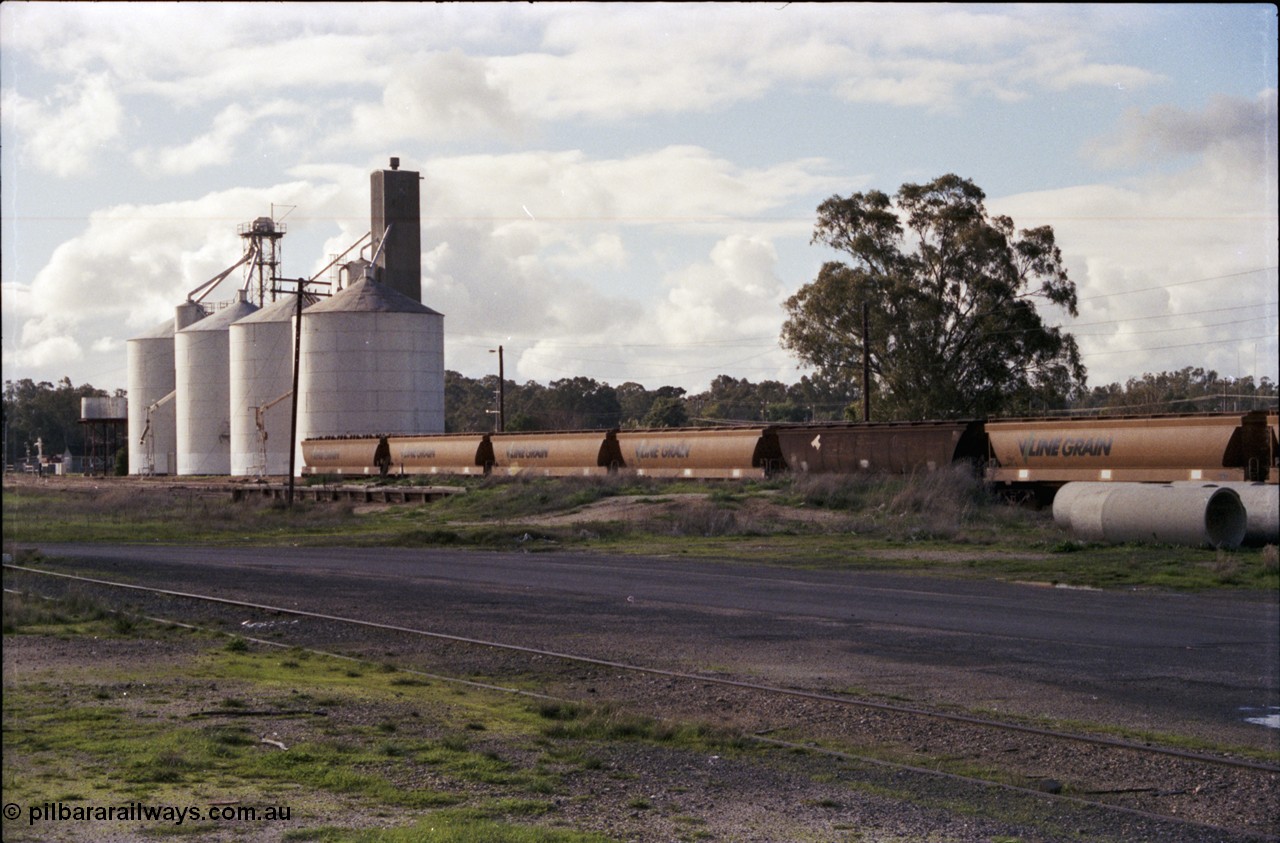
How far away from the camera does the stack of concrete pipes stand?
84.5 ft

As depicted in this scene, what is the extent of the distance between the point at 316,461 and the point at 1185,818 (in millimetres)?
63439

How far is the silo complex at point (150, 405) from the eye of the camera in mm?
85375

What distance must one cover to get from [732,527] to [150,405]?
63759mm

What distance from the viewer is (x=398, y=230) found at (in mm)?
83312

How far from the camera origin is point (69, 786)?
8062mm

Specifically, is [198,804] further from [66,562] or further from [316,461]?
[316,461]

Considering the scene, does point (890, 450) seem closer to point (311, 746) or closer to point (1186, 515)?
point (1186, 515)

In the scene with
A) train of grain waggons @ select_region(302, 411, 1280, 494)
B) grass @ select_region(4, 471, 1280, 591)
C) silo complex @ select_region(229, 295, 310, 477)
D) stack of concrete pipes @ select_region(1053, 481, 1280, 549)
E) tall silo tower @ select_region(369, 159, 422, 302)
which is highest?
tall silo tower @ select_region(369, 159, 422, 302)

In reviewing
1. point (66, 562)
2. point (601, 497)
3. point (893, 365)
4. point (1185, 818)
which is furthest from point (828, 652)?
point (893, 365)

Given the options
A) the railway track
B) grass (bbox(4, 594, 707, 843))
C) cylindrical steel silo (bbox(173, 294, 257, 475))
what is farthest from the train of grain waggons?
grass (bbox(4, 594, 707, 843))

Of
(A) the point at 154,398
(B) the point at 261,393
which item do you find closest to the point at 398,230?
(B) the point at 261,393

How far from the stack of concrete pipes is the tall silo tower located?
2410 inches

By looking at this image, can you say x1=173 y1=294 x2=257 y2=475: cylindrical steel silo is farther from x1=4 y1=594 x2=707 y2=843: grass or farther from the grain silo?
x1=4 y1=594 x2=707 y2=843: grass

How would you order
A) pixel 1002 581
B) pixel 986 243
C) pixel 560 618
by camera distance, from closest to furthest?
pixel 560 618 → pixel 1002 581 → pixel 986 243
